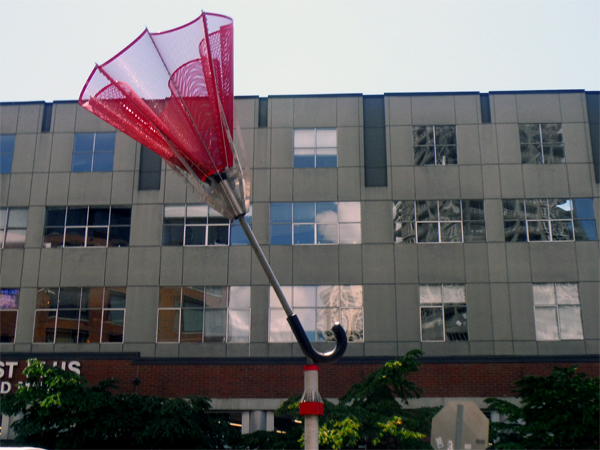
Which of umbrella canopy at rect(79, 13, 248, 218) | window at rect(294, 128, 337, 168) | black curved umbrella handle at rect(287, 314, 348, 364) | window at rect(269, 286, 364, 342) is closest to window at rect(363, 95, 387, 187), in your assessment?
window at rect(294, 128, 337, 168)

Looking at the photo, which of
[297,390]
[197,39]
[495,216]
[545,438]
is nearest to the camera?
[197,39]

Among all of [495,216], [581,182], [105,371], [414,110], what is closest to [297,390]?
[105,371]

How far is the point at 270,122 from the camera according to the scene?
2916 cm

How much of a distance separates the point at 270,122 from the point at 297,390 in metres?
11.6

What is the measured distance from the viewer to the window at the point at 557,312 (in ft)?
87.0

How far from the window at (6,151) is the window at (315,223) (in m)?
12.2

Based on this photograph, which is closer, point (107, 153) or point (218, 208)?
point (218, 208)

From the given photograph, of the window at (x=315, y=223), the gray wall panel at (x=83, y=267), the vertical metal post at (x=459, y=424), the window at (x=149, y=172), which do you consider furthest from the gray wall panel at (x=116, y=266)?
the vertical metal post at (x=459, y=424)

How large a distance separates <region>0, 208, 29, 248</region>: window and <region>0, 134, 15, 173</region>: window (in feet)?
6.42

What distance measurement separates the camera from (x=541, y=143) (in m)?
28.6

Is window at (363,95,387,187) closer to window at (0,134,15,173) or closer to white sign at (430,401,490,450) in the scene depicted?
window at (0,134,15,173)

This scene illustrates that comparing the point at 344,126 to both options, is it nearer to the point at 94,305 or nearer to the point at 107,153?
the point at 107,153

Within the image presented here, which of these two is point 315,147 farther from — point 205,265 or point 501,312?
point 501,312

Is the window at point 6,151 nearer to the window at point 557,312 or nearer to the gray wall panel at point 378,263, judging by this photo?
the gray wall panel at point 378,263
